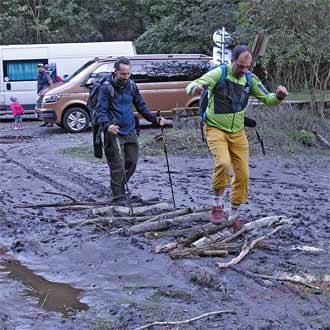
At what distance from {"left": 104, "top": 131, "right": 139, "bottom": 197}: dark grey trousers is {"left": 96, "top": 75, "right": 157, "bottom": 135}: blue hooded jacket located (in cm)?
13

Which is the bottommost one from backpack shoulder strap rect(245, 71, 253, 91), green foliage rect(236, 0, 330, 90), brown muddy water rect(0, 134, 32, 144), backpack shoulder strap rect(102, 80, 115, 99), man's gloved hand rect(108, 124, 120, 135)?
brown muddy water rect(0, 134, 32, 144)

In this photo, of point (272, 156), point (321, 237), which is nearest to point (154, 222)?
point (321, 237)

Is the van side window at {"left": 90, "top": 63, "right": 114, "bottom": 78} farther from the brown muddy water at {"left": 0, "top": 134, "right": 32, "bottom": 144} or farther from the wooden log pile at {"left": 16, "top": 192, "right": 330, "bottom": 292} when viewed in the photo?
the wooden log pile at {"left": 16, "top": 192, "right": 330, "bottom": 292}

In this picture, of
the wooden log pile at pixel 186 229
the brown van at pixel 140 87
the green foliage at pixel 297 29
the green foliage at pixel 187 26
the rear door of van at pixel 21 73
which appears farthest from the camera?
the green foliage at pixel 187 26

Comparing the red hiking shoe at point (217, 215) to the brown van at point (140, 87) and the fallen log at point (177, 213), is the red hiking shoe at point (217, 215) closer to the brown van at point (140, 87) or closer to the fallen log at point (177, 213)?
the fallen log at point (177, 213)

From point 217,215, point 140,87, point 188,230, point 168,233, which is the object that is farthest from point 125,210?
point 140,87

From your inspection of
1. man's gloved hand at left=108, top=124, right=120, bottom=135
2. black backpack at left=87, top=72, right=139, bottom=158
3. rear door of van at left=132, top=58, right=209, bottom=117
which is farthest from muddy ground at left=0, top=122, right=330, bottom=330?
rear door of van at left=132, top=58, right=209, bottom=117

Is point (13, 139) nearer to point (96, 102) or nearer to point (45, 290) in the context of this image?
point (96, 102)

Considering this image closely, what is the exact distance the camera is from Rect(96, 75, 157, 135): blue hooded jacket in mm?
8273

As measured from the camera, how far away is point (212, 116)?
6.96 metres

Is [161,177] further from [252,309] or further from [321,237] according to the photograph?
[252,309]

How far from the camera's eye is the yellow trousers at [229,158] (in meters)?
6.86

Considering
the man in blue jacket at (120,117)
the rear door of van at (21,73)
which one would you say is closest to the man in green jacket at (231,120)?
the man in blue jacket at (120,117)

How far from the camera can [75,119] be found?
18.7 metres
